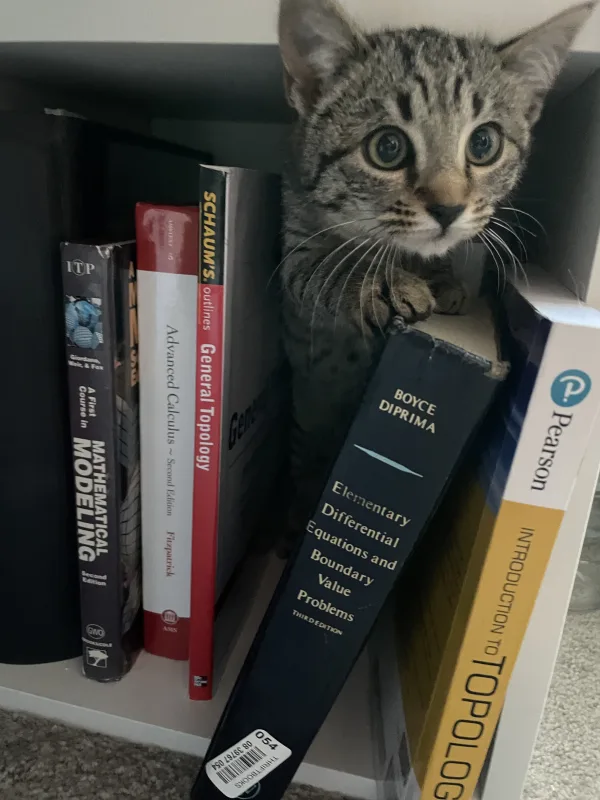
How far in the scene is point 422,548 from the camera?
23.5 inches

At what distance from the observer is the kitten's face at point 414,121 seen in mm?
483

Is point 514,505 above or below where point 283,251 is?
below

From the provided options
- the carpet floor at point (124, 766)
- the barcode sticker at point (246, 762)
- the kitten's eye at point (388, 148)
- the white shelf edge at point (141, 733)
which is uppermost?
the kitten's eye at point (388, 148)

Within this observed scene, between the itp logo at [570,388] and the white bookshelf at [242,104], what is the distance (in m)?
0.08

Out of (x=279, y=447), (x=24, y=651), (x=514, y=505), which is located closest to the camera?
(x=514, y=505)

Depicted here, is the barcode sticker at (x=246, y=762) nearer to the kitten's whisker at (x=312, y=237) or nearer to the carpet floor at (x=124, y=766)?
the carpet floor at (x=124, y=766)

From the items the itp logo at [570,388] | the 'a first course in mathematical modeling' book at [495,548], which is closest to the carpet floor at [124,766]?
the 'a first course in mathematical modeling' book at [495,548]

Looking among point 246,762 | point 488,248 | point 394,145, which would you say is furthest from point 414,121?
point 246,762

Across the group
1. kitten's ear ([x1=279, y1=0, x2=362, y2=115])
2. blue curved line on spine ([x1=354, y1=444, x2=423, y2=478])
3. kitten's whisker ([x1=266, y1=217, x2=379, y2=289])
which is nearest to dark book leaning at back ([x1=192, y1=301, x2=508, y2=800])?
blue curved line on spine ([x1=354, y1=444, x2=423, y2=478])

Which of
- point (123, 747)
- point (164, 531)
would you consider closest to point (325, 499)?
point (164, 531)

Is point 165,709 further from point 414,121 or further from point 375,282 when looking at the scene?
point 414,121

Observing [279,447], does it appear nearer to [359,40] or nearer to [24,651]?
[24,651]

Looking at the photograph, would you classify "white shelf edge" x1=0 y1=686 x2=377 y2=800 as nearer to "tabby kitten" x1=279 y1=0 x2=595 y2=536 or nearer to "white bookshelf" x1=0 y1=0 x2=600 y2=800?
"white bookshelf" x1=0 y1=0 x2=600 y2=800

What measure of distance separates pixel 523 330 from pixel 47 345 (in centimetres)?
36
